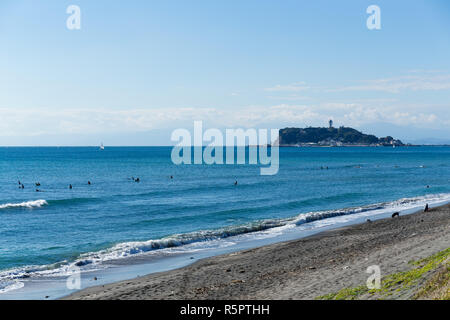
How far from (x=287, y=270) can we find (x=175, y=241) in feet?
34.2

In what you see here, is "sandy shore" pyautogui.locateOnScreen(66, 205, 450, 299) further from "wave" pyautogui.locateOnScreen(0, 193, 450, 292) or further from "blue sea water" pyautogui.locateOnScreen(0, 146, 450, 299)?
"blue sea water" pyautogui.locateOnScreen(0, 146, 450, 299)

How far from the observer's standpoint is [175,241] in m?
25.9

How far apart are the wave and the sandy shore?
4755mm

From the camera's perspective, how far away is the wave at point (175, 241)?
1991 cm

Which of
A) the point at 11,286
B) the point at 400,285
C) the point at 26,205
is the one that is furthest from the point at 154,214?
the point at 400,285

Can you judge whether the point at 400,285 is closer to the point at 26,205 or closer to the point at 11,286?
the point at 11,286

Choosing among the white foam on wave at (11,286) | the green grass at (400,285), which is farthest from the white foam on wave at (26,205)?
the green grass at (400,285)

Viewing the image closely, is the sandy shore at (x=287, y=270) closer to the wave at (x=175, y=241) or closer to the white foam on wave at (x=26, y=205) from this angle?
the wave at (x=175, y=241)

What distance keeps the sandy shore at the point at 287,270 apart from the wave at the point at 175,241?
4755mm

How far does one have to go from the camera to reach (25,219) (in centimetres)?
3484

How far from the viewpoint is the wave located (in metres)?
19.9
